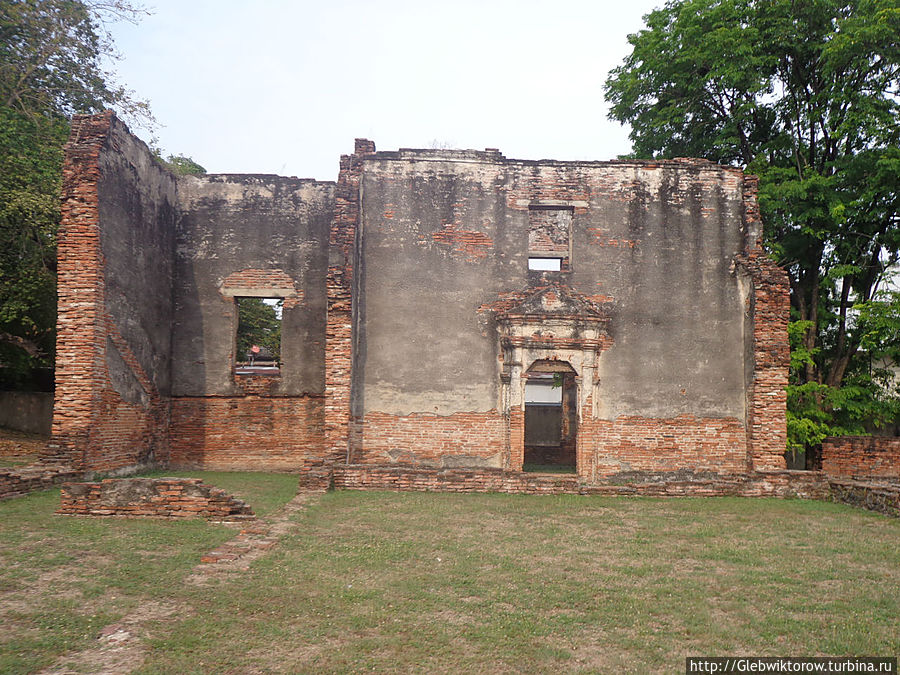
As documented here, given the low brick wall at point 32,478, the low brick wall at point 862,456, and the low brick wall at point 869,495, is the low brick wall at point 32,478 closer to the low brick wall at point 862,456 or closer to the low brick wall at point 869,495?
the low brick wall at point 869,495

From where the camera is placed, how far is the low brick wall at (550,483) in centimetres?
1105

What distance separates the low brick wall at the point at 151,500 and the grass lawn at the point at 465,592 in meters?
0.36

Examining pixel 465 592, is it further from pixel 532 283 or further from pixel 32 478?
pixel 532 283

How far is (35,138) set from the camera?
50.5ft

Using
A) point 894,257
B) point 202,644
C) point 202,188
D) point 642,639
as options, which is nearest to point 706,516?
point 642,639

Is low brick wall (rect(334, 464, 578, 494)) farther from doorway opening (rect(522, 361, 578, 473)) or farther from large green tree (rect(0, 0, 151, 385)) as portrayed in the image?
large green tree (rect(0, 0, 151, 385))

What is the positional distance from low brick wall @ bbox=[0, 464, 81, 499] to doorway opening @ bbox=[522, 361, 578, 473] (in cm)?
835

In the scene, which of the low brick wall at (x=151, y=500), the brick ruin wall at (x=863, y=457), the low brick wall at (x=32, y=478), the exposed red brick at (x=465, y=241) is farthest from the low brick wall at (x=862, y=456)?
the low brick wall at (x=32, y=478)

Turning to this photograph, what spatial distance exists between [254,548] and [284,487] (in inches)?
201

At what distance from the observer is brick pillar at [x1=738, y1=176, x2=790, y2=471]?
40.2 feet

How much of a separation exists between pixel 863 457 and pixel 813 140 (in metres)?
7.70

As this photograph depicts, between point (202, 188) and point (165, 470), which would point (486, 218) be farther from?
point (165, 470)

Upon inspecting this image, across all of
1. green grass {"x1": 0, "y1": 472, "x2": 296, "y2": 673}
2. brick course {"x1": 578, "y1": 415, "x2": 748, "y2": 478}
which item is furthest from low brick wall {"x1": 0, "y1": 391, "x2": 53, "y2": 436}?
brick course {"x1": 578, "y1": 415, "x2": 748, "y2": 478}

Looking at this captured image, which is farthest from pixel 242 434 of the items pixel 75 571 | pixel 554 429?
pixel 554 429
